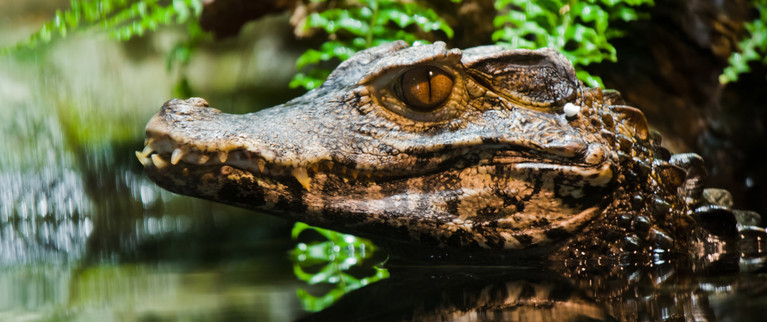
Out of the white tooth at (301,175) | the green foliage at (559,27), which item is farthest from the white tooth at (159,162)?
the green foliage at (559,27)

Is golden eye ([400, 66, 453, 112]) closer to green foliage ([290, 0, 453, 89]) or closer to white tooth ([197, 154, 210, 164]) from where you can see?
white tooth ([197, 154, 210, 164])

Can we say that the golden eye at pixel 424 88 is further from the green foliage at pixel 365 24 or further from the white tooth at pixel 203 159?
the green foliage at pixel 365 24

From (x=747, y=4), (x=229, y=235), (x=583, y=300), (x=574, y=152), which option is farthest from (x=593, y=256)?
(x=229, y=235)

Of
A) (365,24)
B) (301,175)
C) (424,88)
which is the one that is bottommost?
(301,175)

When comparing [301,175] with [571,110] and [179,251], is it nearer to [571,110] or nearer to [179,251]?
[571,110]

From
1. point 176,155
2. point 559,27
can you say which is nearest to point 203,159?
point 176,155

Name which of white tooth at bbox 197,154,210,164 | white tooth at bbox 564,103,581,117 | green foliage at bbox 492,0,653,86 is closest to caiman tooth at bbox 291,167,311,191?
white tooth at bbox 197,154,210,164
